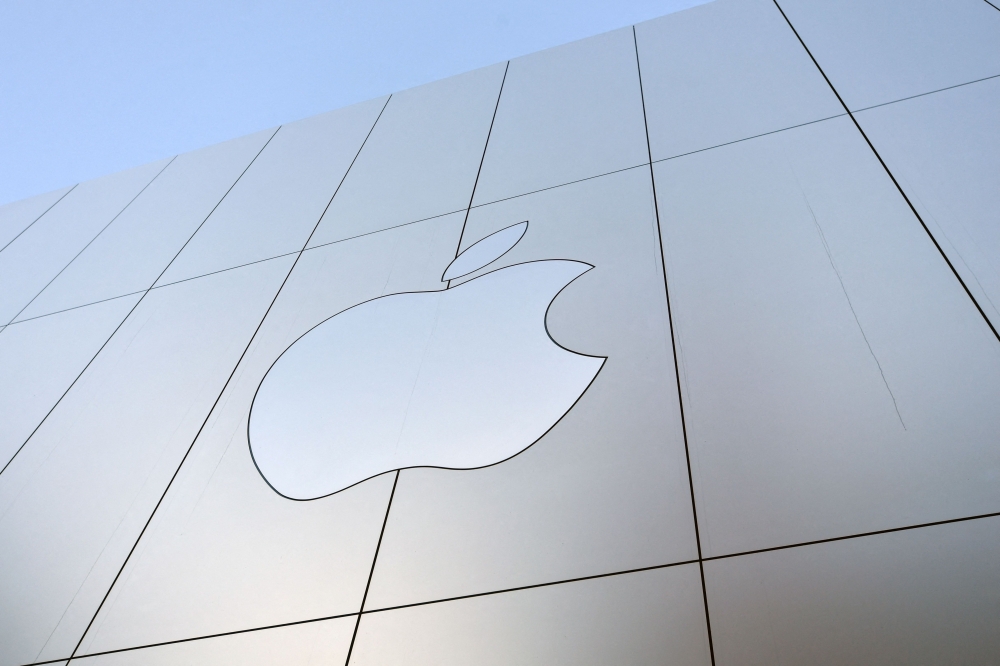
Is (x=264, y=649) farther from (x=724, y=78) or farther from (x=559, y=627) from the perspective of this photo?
(x=724, y=78)

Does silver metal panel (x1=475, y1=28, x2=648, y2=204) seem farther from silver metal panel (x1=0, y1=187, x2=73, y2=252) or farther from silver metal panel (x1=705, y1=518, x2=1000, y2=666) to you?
silver metal panel (x1=0, y1=187, x2=73, y2=252)

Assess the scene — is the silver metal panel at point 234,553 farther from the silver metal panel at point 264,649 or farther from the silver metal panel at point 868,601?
the silver metal panel at point 868,601

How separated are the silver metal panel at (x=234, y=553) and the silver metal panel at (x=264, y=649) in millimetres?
18

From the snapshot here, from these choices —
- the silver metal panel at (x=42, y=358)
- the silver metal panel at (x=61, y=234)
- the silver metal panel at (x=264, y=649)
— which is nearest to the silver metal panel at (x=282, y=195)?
the silver metal panel at (x=42, y=358)

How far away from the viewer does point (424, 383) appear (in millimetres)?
1332

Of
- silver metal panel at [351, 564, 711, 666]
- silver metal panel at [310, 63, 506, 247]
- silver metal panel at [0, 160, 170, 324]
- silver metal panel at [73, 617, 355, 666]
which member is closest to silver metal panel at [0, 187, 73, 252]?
silver metal panel at [0, 160, 170, 324]

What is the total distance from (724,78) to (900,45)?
420 mm

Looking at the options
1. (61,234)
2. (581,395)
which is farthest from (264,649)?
(61,234)

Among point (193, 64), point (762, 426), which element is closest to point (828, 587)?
point (762, 426)

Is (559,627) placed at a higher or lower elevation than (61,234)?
lower

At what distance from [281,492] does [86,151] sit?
2.34 metres

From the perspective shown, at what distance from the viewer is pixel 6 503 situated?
1430mm

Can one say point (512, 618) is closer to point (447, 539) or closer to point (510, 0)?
point (447, 539)

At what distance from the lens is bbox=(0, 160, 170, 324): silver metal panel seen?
2293mm
